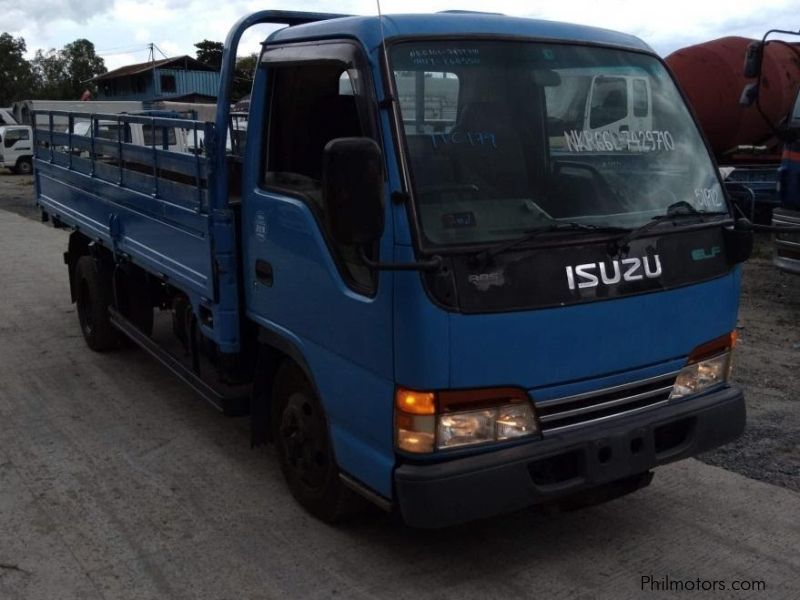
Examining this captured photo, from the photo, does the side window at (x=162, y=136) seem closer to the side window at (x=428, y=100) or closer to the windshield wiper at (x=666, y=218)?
the side window at (x=428, y=100)

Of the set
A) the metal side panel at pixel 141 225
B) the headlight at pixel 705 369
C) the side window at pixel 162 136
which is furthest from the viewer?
the side window at pixel 162 136

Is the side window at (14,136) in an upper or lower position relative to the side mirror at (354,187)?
lower

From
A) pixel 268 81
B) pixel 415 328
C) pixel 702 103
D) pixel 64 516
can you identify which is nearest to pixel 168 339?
pixel 64 516

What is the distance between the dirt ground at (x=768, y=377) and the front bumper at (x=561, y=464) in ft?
3.56

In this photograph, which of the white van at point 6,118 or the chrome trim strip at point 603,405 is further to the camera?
the white van at point 6,118

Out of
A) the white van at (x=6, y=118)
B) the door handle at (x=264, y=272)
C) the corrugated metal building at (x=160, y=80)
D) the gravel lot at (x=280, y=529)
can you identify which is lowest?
the gravel lot at (x=280, y=529)

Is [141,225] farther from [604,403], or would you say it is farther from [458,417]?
[604,403]

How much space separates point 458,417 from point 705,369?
1252 mm

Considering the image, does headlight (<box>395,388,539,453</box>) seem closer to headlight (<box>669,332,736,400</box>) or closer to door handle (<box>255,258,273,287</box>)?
headlight (<box>669,332,736,400</box>)

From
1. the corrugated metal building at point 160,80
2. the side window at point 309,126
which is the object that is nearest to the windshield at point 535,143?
the side window at point 309,126

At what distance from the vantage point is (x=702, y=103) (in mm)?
13414

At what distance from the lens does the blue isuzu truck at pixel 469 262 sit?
10.4ft

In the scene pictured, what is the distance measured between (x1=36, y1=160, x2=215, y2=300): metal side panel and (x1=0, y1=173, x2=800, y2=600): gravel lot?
101 centimetres

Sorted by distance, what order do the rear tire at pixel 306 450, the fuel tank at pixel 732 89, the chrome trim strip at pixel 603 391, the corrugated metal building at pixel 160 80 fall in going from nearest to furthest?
the chrome trim strip at pixel 603 391, the rear tire at pixel 306 450, the fuel tank at pixel 732 89, the corrugated metal building at pixel 160 80
